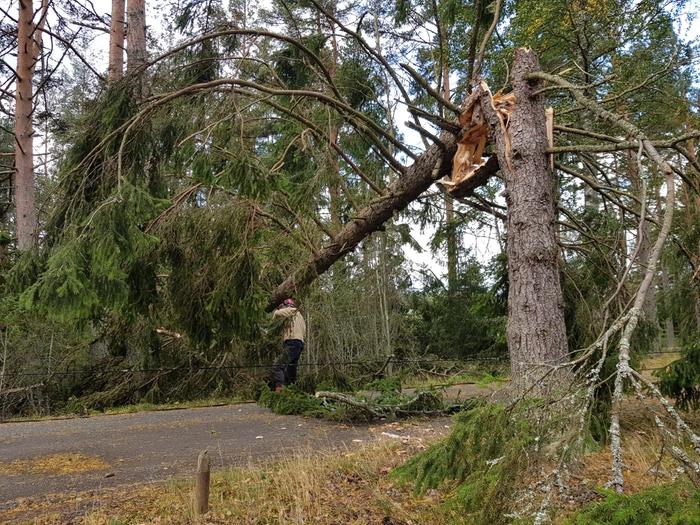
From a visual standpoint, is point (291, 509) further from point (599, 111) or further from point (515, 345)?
point (599, 111)

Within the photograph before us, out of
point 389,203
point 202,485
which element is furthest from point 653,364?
point 202,485

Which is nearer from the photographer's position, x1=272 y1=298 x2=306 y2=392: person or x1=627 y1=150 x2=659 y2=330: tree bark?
x1=627 y1=150 x2=659 y2=330: tree bark

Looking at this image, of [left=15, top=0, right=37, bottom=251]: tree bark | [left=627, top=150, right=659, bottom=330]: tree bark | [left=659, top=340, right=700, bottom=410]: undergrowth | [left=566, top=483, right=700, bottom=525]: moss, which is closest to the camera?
[left=566, top=483, right=700, bottom=525]: moss

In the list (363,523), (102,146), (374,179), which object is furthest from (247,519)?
(374,179)

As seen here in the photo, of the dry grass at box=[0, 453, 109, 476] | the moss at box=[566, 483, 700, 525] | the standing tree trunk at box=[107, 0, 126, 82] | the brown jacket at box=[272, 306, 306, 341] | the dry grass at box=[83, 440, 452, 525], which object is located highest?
the standing tree trunk at box=[107, 0, 126, 82]

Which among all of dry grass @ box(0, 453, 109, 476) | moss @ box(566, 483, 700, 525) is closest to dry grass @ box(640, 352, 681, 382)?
moss @ box(566, 483, 700, 525)

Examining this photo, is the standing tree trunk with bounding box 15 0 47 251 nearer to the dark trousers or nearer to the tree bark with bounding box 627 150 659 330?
the dark trousers

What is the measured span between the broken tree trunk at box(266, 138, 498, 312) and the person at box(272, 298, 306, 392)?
0.87ft

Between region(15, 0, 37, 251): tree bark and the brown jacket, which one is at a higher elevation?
region(15, 0, 37, 251): tree bark

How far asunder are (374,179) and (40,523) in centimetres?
606

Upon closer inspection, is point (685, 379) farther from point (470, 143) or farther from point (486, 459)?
point (486, 459)

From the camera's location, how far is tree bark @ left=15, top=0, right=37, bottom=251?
11781 millimetres

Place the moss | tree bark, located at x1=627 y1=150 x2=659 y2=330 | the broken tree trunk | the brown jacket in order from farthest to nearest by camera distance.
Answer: the brown jacket → the broken tree trunk → tree bark, located at x1=627 y1=150 x2=659 y2=330 → the moss

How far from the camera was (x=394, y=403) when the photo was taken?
7.49 meters
